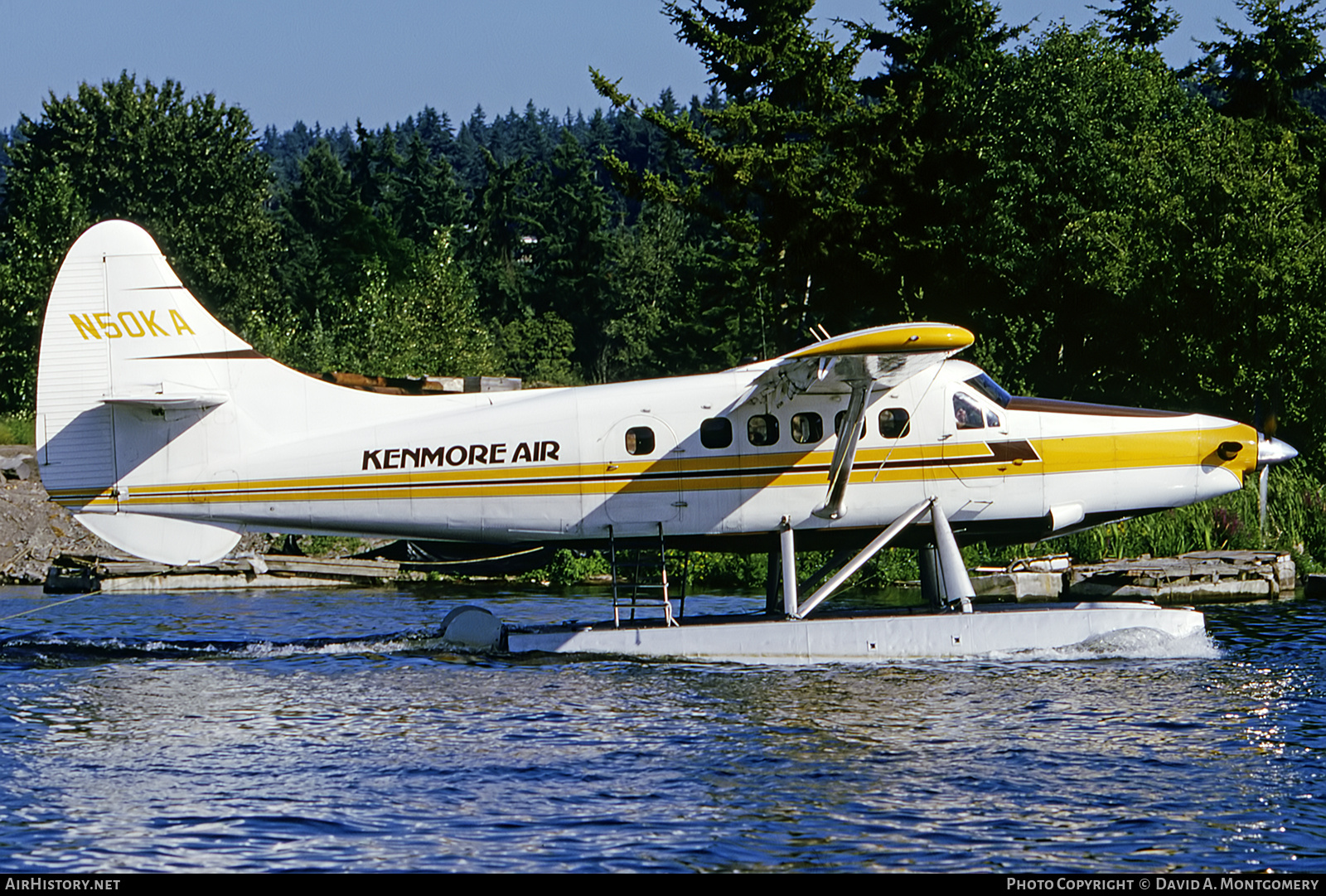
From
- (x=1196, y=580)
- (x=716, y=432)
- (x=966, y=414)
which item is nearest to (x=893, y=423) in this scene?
(x=966, y=414)

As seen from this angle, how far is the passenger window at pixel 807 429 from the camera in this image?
1528 cm

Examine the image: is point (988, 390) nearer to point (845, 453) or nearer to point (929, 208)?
point (845, 453)

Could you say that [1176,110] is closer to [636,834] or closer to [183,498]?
[183,498]

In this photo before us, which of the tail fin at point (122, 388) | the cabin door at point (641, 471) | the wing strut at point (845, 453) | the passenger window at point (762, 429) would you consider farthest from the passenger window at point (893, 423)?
the tail fin at point (122, 388)

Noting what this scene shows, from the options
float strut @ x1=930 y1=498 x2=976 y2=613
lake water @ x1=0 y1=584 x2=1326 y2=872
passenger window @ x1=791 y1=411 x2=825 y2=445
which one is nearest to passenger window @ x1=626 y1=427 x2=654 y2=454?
passenger window @ x1=791 y1=411 x2=825 y2=445

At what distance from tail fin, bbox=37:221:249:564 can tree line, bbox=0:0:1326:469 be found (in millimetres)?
20302

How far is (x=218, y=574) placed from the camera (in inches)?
1017

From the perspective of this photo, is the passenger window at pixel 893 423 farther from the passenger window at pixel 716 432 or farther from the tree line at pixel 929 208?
the tree line at pixel 929 208

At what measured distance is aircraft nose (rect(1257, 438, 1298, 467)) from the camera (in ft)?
50.9

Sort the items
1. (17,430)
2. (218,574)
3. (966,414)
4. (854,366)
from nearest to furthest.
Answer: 1. (854,366)
2. (966,414)
3. (218,574)
4. (17,430)

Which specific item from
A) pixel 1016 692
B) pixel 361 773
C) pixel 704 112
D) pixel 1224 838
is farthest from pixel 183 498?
pixel 704 112

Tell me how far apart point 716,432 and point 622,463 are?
112 centimetres

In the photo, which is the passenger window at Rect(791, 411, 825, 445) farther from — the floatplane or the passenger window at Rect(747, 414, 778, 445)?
the passenger window at Rect(747, 414, 778, 445)

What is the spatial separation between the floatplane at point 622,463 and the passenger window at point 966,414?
21mm
